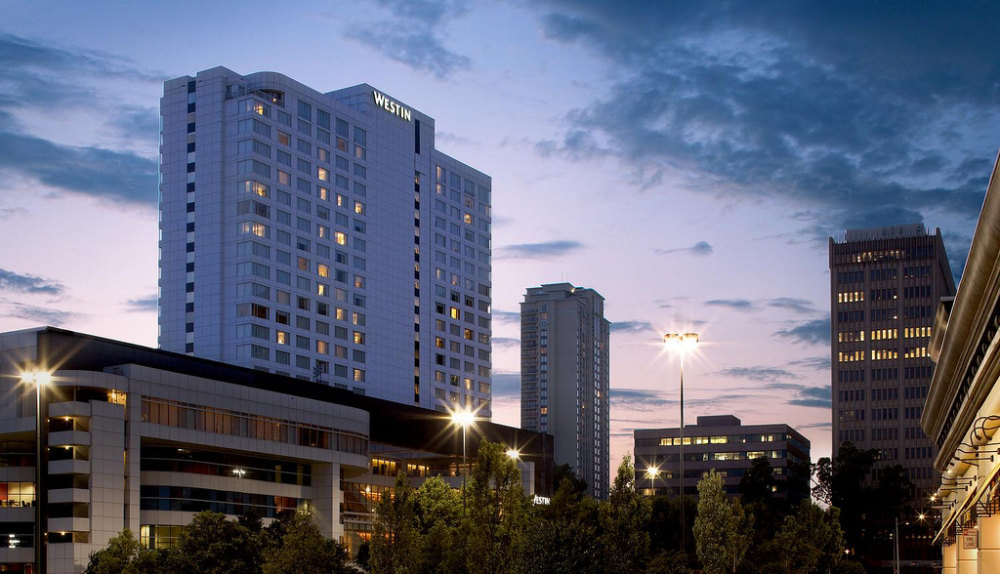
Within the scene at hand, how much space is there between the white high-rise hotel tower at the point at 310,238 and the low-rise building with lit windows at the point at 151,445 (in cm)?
2826

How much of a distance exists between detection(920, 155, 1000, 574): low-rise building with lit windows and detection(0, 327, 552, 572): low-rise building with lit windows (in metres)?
43.2

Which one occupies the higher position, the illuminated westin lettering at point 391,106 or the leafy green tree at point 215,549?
the illuminated westin lettering at point 391,106

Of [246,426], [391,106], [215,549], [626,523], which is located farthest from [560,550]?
[391,106]

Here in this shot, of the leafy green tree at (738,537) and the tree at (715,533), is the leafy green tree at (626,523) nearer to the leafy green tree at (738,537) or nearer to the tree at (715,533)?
the tree at (715,533)

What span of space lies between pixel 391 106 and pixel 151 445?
281 ft

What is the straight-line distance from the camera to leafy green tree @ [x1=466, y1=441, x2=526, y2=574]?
50844 millimetres

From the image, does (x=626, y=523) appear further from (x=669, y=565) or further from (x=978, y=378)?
(x=978, y=378)

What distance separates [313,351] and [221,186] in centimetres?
2375

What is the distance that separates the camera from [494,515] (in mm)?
52562

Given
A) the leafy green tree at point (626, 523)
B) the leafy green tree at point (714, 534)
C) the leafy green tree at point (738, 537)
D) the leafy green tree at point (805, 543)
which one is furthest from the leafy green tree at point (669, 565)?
the leafy green tree at point (805, 543)

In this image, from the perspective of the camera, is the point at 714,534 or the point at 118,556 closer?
the point at 714,534

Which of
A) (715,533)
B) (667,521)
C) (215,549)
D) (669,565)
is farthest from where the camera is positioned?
(667,521)

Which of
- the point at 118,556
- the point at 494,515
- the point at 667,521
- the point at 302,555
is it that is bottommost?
the point at 667,521

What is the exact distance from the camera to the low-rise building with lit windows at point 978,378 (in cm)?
2088
